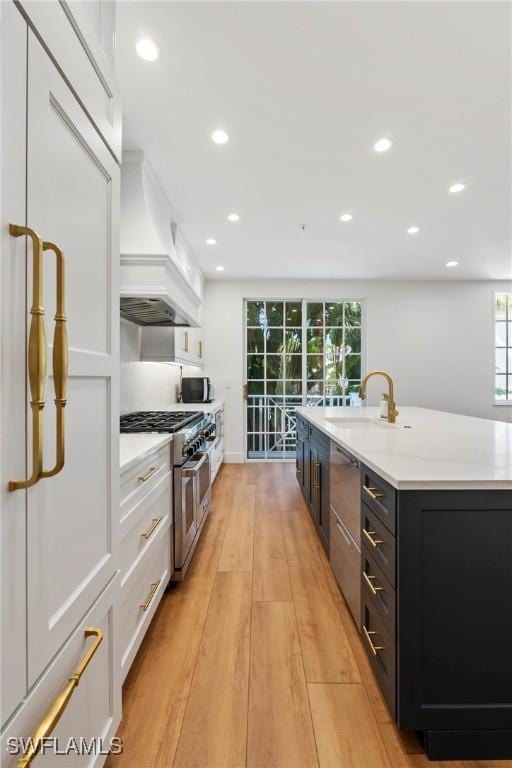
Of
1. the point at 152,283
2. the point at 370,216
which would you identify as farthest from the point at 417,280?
the point at 152,283

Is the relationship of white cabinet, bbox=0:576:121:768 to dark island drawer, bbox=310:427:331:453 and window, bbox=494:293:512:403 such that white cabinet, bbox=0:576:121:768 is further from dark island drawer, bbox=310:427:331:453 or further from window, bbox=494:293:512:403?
window, bbox=494:293:512:403

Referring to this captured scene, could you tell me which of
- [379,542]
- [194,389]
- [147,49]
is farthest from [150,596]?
[194,389]

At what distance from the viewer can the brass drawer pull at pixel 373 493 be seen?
51.3 inches

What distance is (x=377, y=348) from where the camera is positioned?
561cm

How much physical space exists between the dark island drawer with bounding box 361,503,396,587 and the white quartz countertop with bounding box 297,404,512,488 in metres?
Answer: 0.19

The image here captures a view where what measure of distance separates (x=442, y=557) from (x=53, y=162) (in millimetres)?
1491

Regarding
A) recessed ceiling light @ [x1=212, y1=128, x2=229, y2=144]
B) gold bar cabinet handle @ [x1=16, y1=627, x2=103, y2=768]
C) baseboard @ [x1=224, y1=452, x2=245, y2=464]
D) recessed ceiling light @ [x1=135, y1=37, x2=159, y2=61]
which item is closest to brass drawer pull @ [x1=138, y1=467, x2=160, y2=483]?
gold bar cabinet handle @ [x1=16, y1=627, x2=103, y2=768]

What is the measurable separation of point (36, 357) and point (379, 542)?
1239 millimetres

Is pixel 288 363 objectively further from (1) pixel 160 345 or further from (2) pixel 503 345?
(2) pixel 503 345

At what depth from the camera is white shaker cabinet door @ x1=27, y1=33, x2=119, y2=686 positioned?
664 millimetres

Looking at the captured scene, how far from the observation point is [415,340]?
18.6 ft

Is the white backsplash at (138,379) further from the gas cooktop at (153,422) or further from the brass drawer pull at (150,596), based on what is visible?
the brass drawer pull at (150,596)

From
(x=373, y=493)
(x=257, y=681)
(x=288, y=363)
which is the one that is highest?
(x=288, y=363)

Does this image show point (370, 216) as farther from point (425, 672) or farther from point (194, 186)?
point (425, 672)
